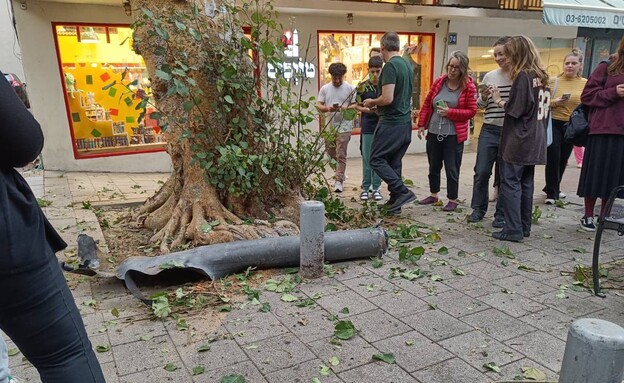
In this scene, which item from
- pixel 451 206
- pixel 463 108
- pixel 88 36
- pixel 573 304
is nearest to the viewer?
pixel 573 304

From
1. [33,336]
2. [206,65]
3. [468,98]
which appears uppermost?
[206,65]

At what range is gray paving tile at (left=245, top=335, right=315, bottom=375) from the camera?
2680 millimetres

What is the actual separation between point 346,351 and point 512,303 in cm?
141

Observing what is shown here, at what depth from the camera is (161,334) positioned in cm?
303

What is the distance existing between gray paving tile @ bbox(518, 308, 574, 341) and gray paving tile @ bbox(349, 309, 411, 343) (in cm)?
86

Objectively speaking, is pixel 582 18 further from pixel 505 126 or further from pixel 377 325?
pixel 377 325

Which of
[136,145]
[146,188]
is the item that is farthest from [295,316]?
[136,145]

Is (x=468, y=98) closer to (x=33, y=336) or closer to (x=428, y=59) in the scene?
(x=33, y=336)

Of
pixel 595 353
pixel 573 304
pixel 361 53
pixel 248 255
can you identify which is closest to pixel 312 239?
pixel 248 255

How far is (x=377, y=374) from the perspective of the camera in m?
2.58

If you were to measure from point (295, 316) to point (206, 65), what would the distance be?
253 centimetres

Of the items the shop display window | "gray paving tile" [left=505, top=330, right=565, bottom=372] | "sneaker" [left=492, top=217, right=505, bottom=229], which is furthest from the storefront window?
"gray paving tile" [left=505, top=330, right=565, bottom=372]

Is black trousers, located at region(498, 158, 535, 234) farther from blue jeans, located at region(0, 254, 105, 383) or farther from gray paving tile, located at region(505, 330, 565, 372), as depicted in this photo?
blue jeans, located at region(0, 254, 105, 383)

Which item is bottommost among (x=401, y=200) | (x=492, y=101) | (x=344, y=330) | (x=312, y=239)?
(x=344, y=330)
